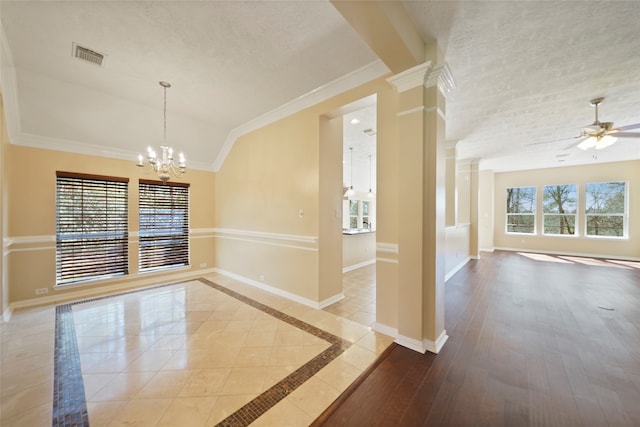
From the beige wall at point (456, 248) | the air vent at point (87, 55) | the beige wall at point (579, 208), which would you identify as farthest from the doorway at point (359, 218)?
the beige wall at point (579, 208)

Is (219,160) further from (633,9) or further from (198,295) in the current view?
(633,9)

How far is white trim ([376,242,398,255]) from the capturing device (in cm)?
260

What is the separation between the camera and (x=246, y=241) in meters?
4.65

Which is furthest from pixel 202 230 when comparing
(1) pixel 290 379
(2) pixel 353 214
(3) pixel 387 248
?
(2) pixel 353 214

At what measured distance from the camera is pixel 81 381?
197 centimetres

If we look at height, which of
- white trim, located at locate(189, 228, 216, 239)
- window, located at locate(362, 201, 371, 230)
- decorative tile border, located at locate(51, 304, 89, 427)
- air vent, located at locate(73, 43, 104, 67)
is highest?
air vent, located at locate(73, 43, 104, 67)

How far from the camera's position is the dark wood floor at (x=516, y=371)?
1.65 metres

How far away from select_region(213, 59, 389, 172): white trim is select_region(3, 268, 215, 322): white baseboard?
2935 millimetres

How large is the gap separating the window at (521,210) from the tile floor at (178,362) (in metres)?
8.74

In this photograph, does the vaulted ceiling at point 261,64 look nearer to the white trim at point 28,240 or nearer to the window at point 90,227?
the window at point 90,227

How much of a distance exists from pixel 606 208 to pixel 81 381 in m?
12.2

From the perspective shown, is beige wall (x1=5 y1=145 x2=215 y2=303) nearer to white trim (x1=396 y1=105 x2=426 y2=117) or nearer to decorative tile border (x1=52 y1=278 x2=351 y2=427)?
decorative tile border (x1=52 y1=278 x2=351 y2=427)

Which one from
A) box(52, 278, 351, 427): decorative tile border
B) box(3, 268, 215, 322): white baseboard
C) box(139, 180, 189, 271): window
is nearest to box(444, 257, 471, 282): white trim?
box(52, 278, 351, 427): decorative tile border

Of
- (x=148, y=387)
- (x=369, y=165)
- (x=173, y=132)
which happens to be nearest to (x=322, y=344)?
(x=148, y=387)
